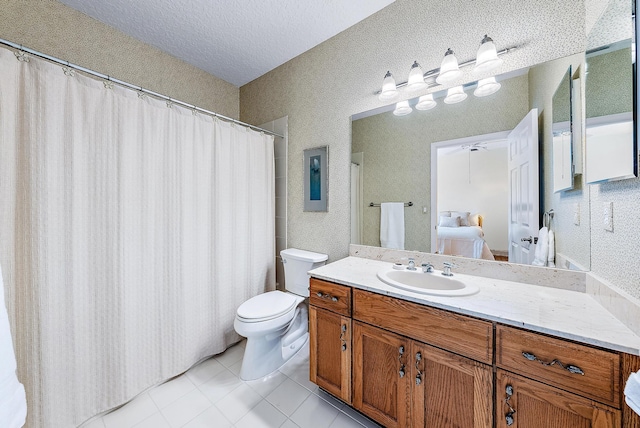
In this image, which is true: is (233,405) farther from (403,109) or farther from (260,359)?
(403,109)

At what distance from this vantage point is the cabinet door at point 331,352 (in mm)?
1281

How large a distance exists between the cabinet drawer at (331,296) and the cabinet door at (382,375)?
4.2 inches

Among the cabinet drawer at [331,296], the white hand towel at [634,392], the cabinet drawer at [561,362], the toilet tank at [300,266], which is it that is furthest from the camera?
the toilet tank at [300,266]

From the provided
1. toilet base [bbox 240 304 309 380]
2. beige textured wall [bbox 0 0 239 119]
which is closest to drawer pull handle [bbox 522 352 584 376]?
toilet base [bbox 240 304 309 380]

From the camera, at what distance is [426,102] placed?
1.49m

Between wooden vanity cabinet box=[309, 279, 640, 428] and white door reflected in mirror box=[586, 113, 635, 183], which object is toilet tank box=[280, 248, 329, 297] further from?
white door reflected in mirror box=[586, 113, 635, 183]

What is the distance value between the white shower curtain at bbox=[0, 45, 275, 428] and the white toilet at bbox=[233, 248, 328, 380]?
391 millimetres

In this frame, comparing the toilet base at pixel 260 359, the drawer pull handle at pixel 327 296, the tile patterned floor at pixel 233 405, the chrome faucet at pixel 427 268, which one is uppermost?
the chrome faucet at pixel 427 268

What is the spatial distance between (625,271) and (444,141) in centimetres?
95

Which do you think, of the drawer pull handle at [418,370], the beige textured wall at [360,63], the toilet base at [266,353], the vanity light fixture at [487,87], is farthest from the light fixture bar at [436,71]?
the toilet base at [266,353]

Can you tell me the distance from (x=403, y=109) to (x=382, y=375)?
5.19ft

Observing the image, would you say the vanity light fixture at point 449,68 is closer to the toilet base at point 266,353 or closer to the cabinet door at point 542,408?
the cabinet door at point 542,408

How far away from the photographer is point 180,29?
1.79 metres

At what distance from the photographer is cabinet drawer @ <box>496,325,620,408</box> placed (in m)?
0.71
